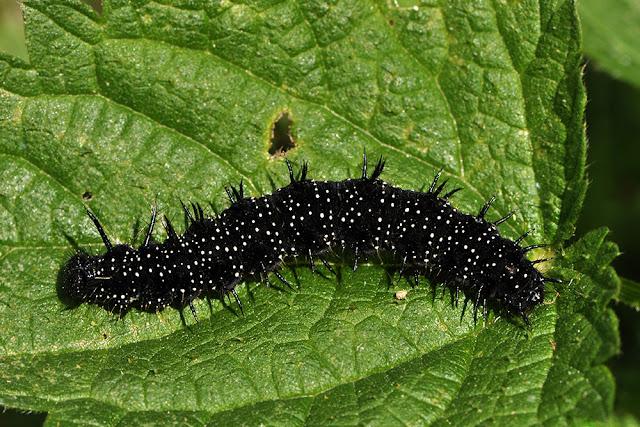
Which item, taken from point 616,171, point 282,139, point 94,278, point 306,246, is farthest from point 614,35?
point 94,278

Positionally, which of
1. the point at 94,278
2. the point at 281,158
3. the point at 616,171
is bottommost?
the point at 94,278

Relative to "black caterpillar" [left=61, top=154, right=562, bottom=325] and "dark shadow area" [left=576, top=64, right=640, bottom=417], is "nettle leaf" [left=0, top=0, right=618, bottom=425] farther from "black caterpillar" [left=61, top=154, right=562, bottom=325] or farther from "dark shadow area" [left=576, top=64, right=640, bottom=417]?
"dark shadow area" [left=576, top=64, right=640, bottom=417]

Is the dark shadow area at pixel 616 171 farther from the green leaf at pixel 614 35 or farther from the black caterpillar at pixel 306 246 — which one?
the black caterpillar at pixel 306 246

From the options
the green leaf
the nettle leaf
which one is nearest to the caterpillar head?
the nettle leaf

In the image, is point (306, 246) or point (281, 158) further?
point (281, 158)

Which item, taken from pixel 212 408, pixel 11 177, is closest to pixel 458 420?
pixel 212 408

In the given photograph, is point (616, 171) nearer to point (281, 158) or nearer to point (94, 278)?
point (281, 158)

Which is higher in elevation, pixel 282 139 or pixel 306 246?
pixel 282 139
